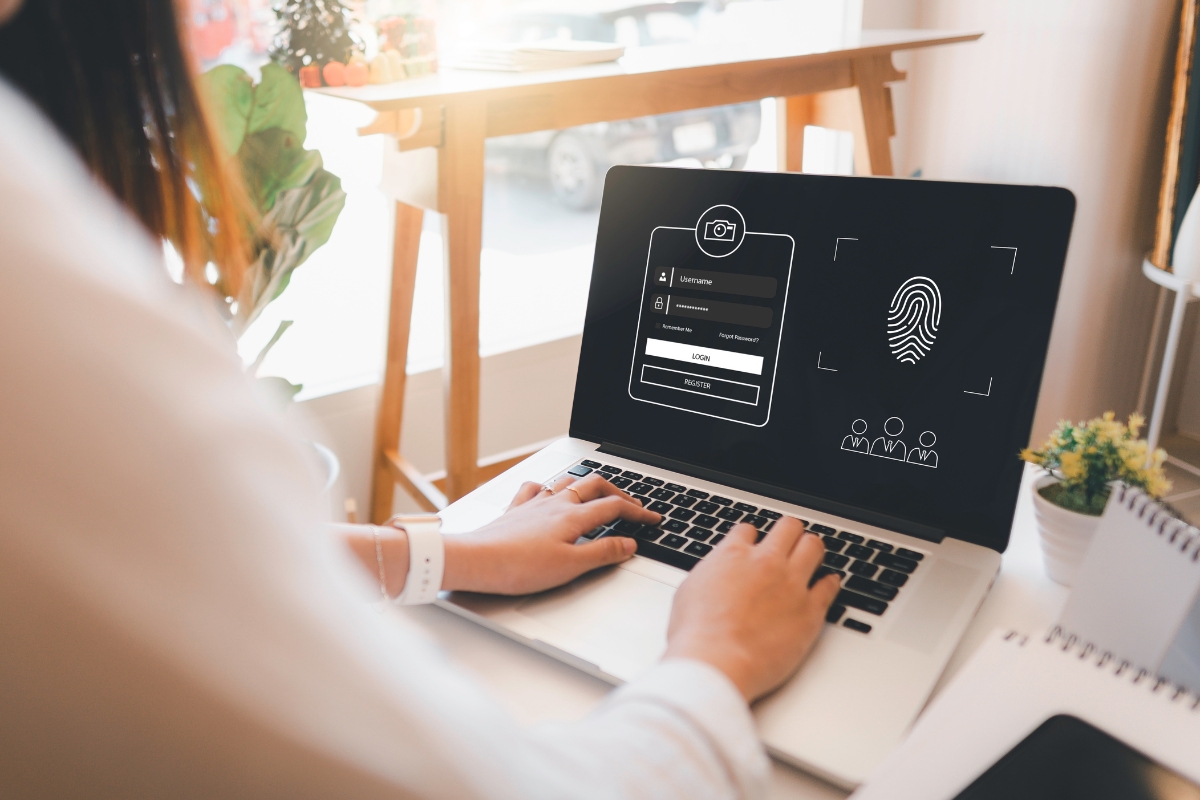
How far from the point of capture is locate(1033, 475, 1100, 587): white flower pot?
686 mm

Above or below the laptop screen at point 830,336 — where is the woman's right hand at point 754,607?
below

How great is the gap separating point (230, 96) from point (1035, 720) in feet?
3.83

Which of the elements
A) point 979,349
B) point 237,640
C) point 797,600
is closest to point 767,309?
point 979,349

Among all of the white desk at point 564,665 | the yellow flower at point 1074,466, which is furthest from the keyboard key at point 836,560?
the yellow flower at point 1074,466

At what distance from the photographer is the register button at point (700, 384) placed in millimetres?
824

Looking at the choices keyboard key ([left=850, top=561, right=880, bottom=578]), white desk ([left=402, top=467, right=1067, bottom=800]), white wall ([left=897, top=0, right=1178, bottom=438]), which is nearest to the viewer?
white desk ([left=402, top=467, right=1067, bottom=800])

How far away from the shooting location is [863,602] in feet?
2.07

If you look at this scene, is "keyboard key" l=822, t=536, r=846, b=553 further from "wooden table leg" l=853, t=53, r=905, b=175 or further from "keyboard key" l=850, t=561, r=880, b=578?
"wooden table leg" l=853, t=53, r=905, b=175

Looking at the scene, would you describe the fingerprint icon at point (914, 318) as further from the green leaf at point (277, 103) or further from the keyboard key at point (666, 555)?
the green leaf at point (277, 103)

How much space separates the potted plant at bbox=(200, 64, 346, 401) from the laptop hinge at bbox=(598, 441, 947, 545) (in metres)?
0.63

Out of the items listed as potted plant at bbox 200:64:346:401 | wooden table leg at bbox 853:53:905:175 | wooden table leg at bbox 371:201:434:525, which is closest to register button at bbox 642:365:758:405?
potted plant at bbox 200:64:346:401

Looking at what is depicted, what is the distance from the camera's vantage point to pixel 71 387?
0.86 ft

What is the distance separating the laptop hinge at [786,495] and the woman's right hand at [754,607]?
115 millimetres

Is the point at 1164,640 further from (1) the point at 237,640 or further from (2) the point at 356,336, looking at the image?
(2) the point at 356,336
